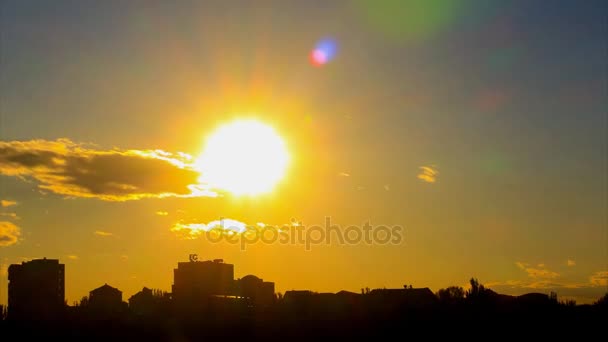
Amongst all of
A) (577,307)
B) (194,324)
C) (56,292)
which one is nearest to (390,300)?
(577,307)

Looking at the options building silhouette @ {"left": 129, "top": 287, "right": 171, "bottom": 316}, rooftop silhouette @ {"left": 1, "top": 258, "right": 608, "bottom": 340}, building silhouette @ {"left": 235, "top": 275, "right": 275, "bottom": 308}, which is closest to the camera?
rooftop silhouette @ {"left": 1, "top": 258, "right": 608, "bottom": 340}

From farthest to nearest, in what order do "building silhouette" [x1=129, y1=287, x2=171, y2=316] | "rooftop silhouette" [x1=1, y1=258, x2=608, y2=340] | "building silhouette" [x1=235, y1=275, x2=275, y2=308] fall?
"building silhouette" [x1=235, y1=275, x2=275, y2=308], "building silhouette" [x1=129, y1=287, x2=171, y2=316], "rooftop silhouette" [x1=1, y1=258, x2=608, y2=340]

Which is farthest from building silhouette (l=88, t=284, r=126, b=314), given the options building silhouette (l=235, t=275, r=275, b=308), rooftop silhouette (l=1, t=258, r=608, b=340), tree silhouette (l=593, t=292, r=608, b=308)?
tree silhouette (l=593, t=292, r=608, b=308)

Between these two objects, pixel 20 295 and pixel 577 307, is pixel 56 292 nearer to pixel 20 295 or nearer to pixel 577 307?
pixel 20 295

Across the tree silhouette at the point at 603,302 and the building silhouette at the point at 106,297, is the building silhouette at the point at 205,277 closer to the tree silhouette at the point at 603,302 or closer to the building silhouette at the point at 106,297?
the building silhouette at the point at 106,297

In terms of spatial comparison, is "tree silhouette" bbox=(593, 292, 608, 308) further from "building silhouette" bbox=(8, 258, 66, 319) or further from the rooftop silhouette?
"building silhouette" bbox=(8, 258, 66, 319)

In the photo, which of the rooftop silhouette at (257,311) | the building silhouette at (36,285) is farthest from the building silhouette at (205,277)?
the building silhouette at (36,285)

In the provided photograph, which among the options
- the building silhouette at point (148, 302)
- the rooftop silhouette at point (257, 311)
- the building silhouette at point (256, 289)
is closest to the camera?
the rooftop silhouette at point (257, 311)

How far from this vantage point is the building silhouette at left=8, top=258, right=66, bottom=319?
140500 mm

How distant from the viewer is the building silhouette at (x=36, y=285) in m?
140

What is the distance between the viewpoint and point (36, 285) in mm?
143625

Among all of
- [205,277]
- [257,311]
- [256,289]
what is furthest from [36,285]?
[257,311]

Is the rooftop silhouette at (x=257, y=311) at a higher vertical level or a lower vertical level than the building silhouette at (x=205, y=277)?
lower

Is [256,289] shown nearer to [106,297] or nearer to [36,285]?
[106,297]
